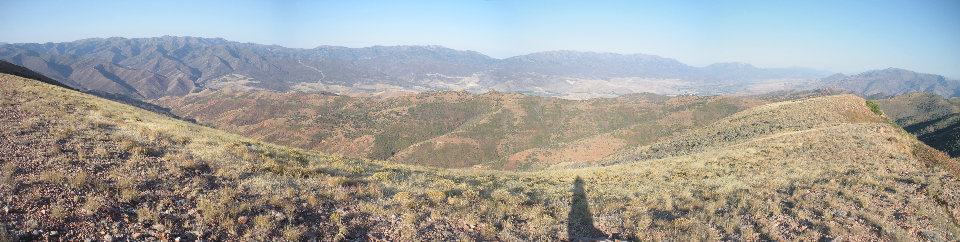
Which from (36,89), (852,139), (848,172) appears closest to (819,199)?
(848,172)

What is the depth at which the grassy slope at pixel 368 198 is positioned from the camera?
7.37 metres

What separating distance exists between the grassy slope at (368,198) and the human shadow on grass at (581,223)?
7 centimetres

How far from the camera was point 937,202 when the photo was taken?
39.3 ft

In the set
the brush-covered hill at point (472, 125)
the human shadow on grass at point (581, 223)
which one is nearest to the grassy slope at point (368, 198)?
the human shadow on grass at point (581, 223)

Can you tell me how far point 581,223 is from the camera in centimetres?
1009

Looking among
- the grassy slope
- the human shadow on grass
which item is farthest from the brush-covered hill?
the human shadow on grass

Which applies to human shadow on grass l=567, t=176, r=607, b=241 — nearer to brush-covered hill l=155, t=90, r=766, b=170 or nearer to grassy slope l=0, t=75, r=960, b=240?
grassy slope l=0, t=75, r=960, b=240

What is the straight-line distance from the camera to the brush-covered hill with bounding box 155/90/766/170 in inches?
3044

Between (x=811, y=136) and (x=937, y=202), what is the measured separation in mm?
15935

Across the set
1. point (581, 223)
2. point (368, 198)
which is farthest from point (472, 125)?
point (581, 223)

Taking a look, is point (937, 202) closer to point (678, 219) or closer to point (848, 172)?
point (848, 172)

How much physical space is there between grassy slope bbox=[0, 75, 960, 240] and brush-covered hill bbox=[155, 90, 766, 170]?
4930 cm

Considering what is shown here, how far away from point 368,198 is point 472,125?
90.2 metres

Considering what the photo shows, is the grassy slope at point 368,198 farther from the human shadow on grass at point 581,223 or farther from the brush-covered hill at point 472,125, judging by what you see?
the brush-covered hill at point 472,125
